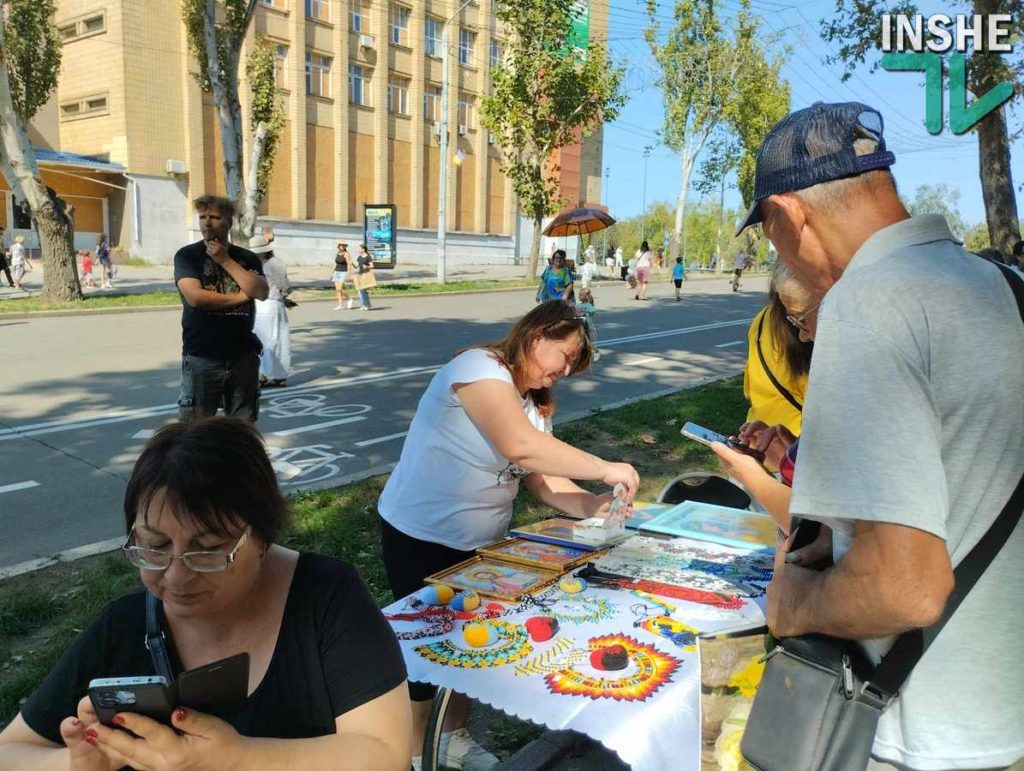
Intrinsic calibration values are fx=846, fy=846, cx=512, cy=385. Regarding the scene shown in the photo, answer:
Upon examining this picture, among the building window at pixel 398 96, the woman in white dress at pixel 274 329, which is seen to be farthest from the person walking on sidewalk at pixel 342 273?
the building window at pixel 398 96

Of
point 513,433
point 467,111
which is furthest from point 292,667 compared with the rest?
point 467,111

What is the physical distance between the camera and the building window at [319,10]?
120 feet

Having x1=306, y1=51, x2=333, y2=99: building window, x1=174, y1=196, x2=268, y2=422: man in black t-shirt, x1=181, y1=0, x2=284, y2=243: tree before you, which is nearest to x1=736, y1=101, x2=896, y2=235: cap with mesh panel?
x1=174, y1=196, x2=268, y2=422: man in black t-shirt

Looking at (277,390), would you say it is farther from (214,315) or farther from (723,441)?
(723,441)

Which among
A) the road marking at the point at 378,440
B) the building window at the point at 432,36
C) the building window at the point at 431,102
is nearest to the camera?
the road marking at the point at 378,440

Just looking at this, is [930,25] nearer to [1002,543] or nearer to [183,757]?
[1002,543]

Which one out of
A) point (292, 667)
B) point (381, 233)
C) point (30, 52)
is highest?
point (30, 52)

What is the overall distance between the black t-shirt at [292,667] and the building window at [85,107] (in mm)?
36804

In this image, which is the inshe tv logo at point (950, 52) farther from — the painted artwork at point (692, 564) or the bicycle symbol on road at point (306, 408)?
the painted artwork at point (692, 564)

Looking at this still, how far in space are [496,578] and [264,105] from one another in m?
21.5

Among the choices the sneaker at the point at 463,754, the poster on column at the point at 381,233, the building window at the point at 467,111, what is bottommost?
the sneaker at the point at 463,754

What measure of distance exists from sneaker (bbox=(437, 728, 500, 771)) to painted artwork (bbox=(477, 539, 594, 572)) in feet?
2.26

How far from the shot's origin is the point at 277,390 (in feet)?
32.0

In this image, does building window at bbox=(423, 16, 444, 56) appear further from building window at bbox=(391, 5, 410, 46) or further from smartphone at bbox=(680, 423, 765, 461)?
smartphone at bbox=(680, 423, 765, 461)
